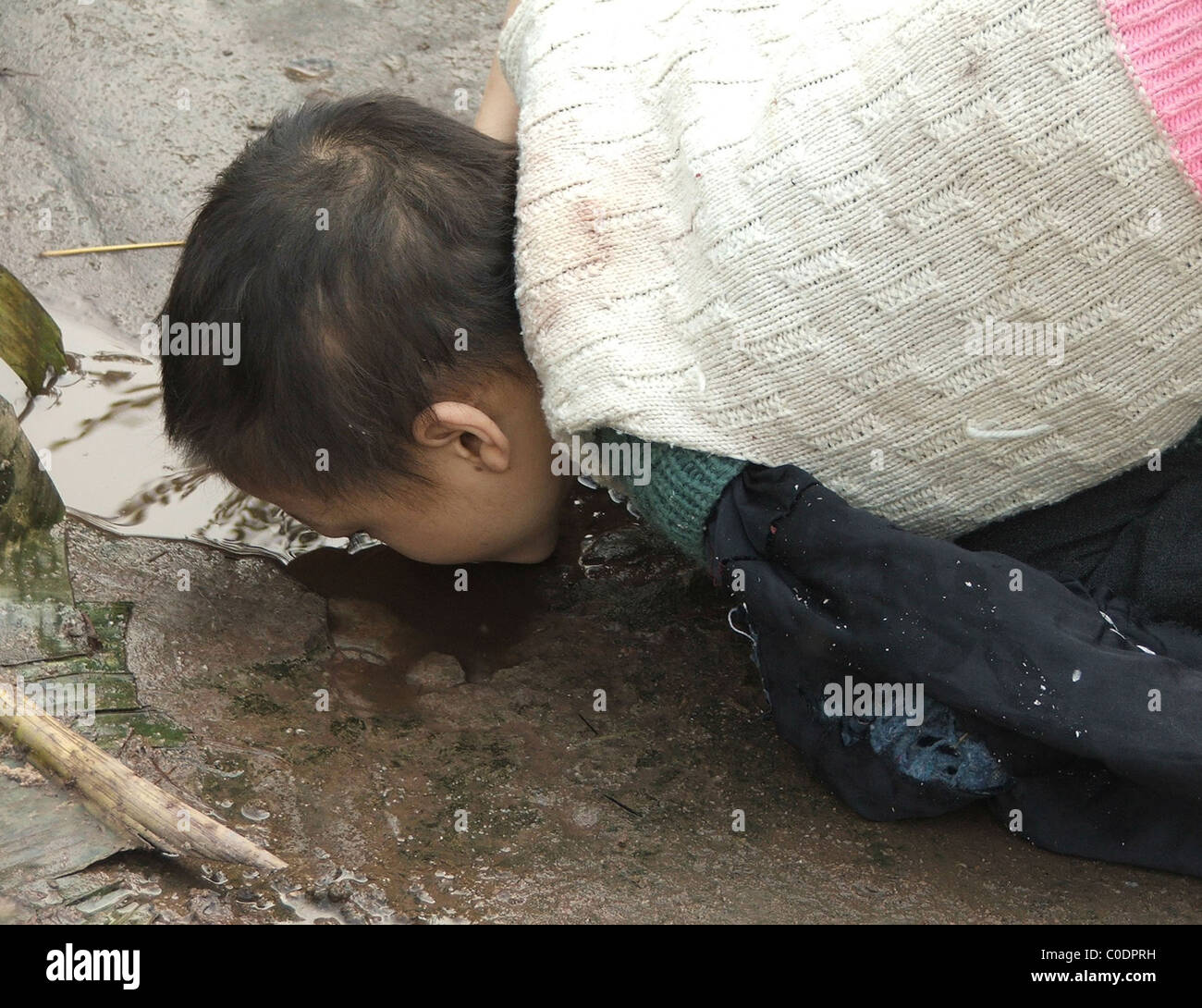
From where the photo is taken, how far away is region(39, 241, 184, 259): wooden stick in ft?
8.80

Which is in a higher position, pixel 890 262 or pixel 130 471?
pixel 890 262

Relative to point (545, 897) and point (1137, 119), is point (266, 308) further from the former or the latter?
point (1137, 119)

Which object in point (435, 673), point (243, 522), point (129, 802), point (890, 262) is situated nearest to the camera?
point (129, 802)

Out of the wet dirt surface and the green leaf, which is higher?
the green leaf

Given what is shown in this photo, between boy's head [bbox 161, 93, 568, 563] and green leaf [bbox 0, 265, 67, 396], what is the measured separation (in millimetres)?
657

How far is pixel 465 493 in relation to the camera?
186cm

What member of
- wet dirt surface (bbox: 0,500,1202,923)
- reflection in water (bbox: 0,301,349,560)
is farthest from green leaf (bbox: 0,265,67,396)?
wet dirt surface (bbox: 0,500,1202,923)

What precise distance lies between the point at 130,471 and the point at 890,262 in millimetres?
1358

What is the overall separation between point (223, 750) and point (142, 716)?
0.12m

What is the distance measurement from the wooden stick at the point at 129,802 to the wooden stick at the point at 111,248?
139cm

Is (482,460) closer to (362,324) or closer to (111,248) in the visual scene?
(362,324)

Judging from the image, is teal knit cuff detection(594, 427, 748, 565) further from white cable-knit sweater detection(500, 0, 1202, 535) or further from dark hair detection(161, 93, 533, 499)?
dark hair detection(161, 93, 533, 499)

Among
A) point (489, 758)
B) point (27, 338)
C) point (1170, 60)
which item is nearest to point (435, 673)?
point (489, 758)
